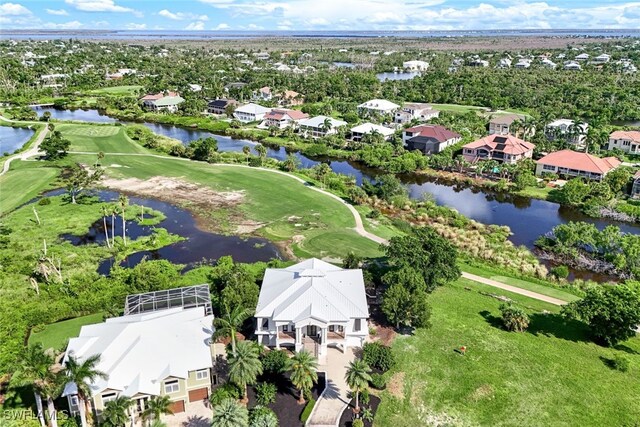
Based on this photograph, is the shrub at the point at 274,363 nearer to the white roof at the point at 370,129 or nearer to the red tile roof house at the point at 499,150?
the red tile roof house at the point at 499,150

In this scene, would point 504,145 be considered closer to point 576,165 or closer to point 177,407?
point 576,165

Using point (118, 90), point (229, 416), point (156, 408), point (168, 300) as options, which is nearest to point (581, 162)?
point (168, 300)

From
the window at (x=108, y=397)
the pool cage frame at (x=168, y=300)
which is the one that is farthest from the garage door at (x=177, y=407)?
the pool cage frame at (x=168, y=300)

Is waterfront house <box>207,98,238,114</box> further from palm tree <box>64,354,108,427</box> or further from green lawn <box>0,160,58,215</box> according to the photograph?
palm tree <box>64,354,108,427</box>

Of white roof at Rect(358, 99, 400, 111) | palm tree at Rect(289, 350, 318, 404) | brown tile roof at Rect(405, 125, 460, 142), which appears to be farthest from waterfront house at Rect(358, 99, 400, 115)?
palm tree at Rect(289, 350, 318, 404)

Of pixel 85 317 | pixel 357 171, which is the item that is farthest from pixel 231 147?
pixel 85 317
